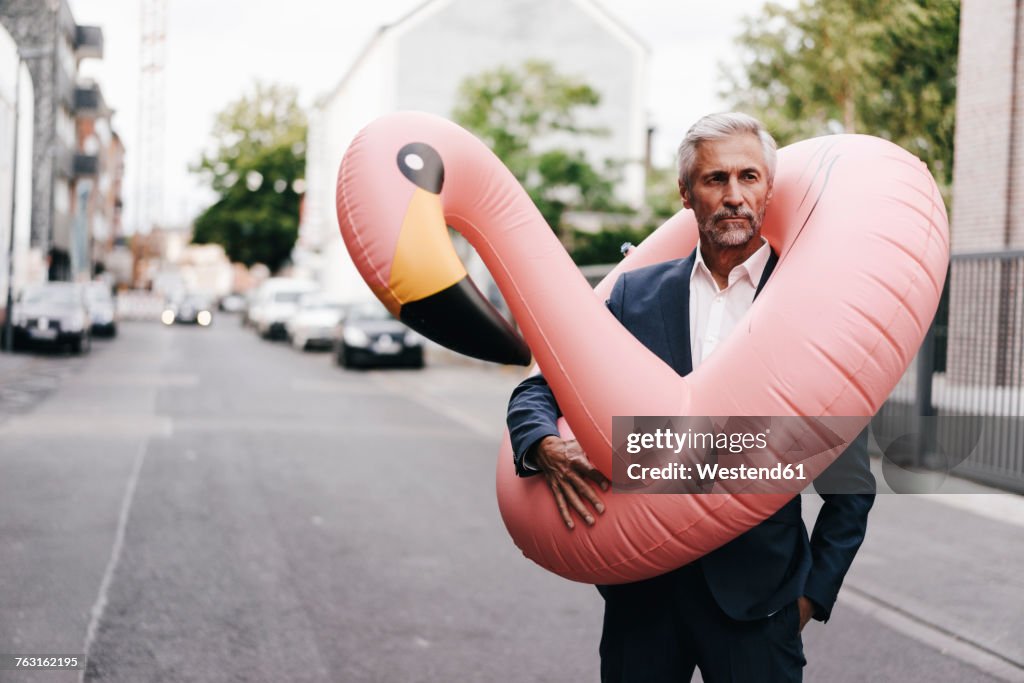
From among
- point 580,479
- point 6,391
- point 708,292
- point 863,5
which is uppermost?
point 863,5

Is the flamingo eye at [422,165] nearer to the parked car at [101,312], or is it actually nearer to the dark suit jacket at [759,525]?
the dark suit jacket at [759,525]

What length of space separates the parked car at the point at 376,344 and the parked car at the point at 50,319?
20.8 ft

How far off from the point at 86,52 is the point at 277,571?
52476 millimetres

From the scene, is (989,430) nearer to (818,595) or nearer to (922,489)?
(922,489)

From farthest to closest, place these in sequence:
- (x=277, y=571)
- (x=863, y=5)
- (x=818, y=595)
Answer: (x=863, y=5) < (x=277, y=571) < (x=818, y=595)

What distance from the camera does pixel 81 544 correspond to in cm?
672

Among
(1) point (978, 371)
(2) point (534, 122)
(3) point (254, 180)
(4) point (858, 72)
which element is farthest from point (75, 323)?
(3) point (254, 180)

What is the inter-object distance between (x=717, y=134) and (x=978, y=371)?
7.70 m

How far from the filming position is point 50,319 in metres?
24.4

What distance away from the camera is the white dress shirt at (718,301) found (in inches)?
94.3

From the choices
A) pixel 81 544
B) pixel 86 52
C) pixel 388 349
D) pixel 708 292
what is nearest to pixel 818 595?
pixel 708 292

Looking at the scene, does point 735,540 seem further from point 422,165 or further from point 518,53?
point 518,53

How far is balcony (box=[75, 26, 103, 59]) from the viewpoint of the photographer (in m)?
50.3

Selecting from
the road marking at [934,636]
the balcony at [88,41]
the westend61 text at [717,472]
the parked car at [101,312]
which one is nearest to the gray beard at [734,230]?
the westend61 text at [717,472]
